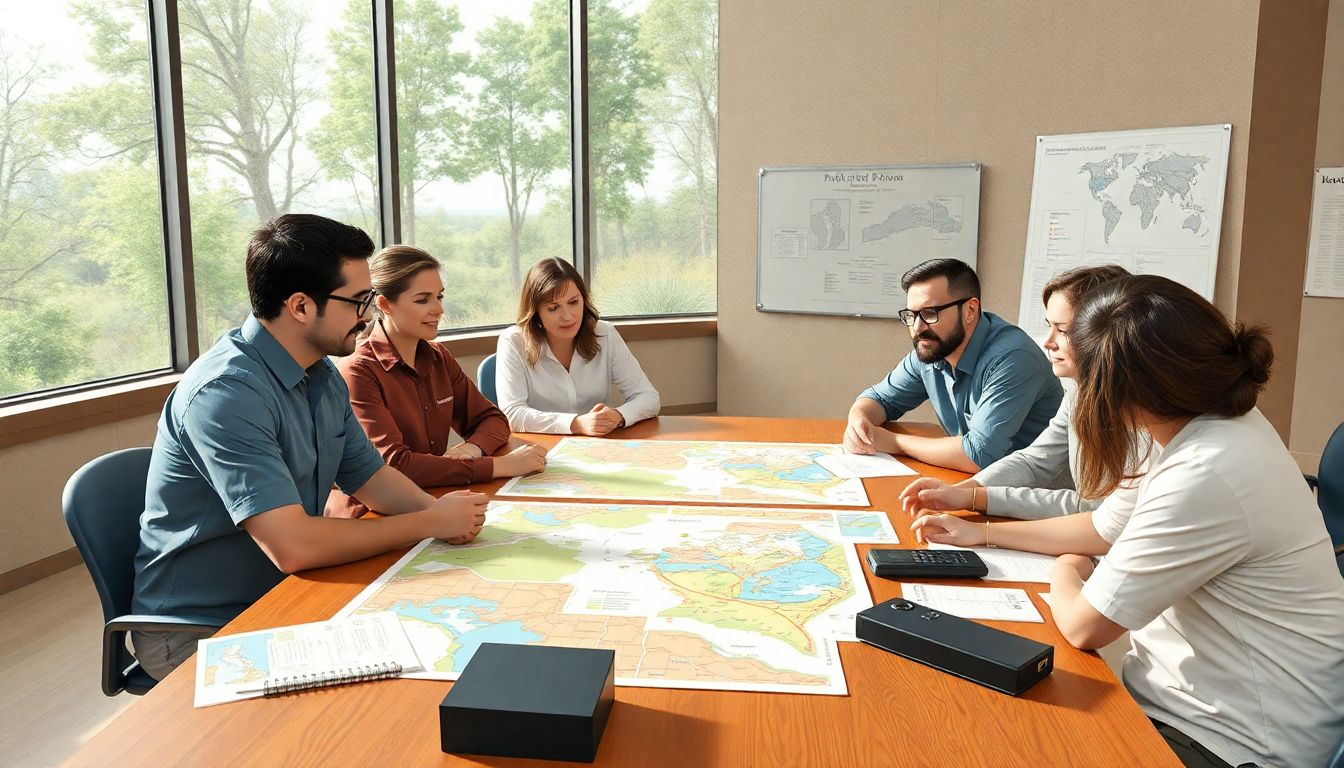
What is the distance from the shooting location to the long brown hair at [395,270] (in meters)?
2.62

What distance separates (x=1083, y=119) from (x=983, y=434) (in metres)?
2.76

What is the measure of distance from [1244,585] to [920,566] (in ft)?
1.61

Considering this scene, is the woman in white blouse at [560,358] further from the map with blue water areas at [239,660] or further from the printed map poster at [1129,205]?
the printed map poster at [1129,205]

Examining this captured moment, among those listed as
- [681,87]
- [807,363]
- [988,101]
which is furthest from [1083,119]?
[681,87]

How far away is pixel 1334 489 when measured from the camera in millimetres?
2502

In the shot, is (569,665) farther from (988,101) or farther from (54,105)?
(988,101)

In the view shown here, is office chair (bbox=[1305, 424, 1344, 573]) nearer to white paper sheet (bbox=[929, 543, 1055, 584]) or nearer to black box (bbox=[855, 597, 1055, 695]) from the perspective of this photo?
white paper sheet (bbox=[929, 543, 1055, 584])

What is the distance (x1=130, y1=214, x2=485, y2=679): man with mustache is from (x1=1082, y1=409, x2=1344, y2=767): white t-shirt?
1.18 m

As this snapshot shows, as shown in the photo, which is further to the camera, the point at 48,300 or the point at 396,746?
the point at 48,300

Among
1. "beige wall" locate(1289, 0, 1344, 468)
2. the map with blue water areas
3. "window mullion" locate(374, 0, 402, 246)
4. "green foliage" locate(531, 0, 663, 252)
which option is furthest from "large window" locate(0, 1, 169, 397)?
"beige wall" locate(1289, 0, 1344, 468)

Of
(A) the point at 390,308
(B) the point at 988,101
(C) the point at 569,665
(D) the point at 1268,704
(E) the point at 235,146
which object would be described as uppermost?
(B) the point at 988,101

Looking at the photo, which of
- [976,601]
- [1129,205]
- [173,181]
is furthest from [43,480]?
[1129,205]

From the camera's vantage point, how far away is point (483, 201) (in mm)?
5578

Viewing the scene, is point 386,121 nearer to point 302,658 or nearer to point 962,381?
point 962,381
